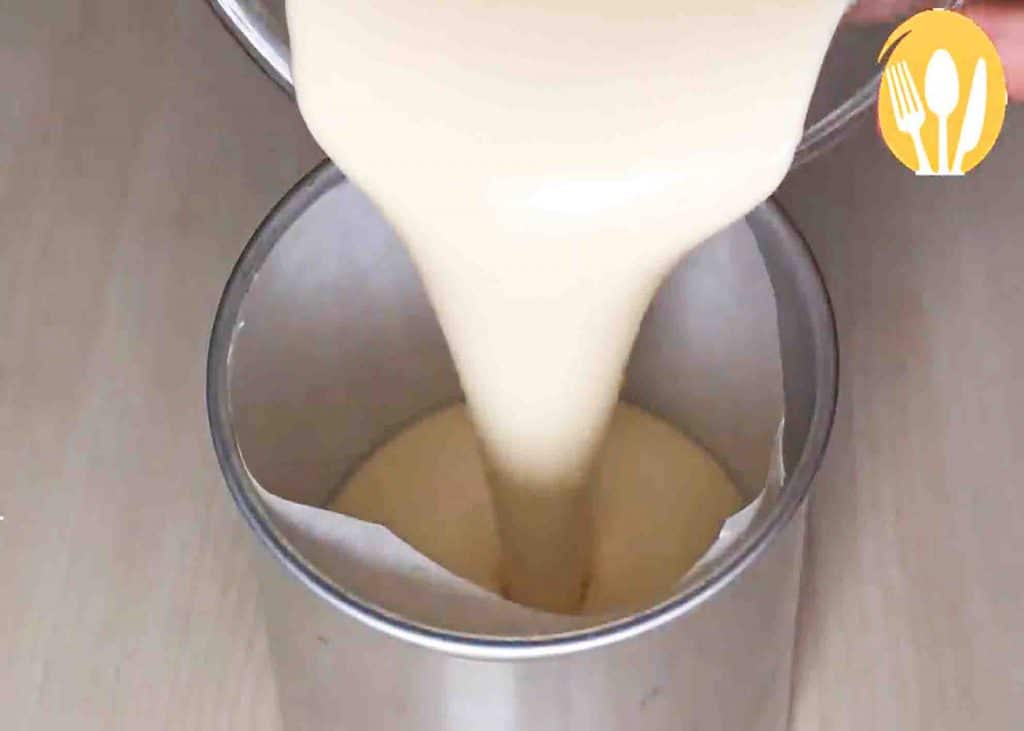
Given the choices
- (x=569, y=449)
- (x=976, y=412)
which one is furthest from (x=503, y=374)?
(x=976, y=412)

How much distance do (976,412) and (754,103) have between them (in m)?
0.35

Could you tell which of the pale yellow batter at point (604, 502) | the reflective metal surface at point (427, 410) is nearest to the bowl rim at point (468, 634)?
the reflective metal surface at point (427, 410)

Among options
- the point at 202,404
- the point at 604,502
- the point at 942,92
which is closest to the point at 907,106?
the point at 942,92

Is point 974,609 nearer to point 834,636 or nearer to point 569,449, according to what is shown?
point 834,636

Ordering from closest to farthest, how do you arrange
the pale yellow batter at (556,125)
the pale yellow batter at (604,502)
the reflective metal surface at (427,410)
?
the pale yellow batter at (556,125), the reflective metal surface at (427,410), the pale yellow batter at (604,502)

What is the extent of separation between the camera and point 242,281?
0.52m

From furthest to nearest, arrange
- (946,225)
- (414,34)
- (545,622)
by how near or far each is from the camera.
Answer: (946,225) < (545,622) < (414,34)

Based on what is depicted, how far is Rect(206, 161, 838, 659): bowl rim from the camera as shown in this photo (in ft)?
1.36

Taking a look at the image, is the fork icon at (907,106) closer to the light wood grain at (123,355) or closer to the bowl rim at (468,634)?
the bowl rim at (468,634)

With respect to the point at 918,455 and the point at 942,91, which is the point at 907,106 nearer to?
the point at 942,91

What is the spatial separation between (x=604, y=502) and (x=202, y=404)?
0.66 feet

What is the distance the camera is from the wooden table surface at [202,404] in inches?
23.6

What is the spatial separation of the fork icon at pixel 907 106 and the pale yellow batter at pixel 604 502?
0.23 meters

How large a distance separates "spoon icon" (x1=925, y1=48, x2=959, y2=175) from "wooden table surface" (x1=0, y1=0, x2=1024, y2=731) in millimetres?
298
